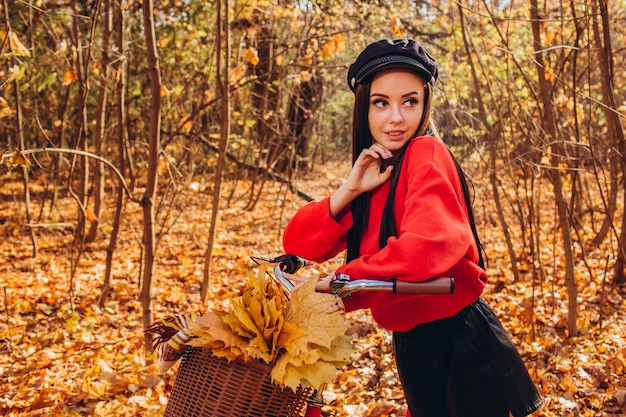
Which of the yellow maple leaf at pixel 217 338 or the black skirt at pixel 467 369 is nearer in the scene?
the yellow maple leaf at pixel 217 338

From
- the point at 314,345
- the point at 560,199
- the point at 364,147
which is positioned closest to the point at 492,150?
the point at 560,199

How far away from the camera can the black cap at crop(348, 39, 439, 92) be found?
184cm

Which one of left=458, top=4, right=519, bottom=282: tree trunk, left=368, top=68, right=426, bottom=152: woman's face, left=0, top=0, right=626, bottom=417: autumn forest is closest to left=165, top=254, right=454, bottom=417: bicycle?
left=0, top=0, right=626, bottom=417: autumn forest

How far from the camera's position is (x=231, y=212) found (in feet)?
34.2

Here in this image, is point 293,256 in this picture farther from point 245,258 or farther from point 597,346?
point 245,258

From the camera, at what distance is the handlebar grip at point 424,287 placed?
4.90ft

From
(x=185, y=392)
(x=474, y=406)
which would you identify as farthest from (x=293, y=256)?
(x=474, y=406)

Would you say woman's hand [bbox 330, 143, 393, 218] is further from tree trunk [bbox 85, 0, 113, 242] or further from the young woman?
tree trunk [bbox 85, 0, 113, 242]

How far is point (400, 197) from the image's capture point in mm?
1805

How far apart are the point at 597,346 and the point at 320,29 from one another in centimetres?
559

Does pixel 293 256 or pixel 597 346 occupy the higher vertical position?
pixel 293 256

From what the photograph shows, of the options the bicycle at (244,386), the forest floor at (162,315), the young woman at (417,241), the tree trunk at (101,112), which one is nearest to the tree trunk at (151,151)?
the forest floor at (162,315)

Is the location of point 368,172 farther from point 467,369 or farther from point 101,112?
point 101,112

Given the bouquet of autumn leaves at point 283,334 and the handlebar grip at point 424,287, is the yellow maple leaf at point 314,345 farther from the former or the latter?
the handlebar grip at point 424,287
